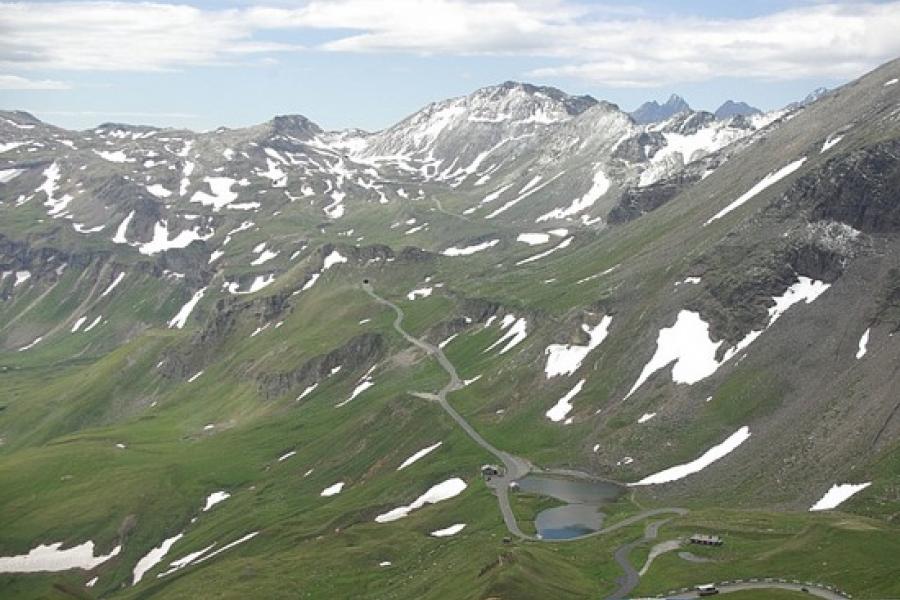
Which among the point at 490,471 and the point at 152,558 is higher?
the point at 490,471

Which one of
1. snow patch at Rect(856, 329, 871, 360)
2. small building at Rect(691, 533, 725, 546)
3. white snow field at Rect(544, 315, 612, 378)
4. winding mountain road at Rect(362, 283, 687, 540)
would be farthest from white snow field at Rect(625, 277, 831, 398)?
small building at Rect(691, 533, 725, 546)

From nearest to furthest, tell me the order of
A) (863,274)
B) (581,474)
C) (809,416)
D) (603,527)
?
(603,527) < (809,416) < (581,474) < (863,274)

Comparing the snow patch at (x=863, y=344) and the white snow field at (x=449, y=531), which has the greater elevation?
the snow patch at (x=863, y=344)

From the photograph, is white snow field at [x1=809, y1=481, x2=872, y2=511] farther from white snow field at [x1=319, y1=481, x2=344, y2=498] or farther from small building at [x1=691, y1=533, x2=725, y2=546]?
white snow field at [x1=319, y1=481, x2=344, y2=498]

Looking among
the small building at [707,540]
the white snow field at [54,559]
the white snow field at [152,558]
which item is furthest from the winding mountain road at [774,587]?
the white snow field at [54,559]

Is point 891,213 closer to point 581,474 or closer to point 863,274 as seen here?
point 863,274

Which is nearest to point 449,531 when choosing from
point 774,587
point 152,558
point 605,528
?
point 605,528

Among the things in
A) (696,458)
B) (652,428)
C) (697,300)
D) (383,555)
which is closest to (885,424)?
(696,458)

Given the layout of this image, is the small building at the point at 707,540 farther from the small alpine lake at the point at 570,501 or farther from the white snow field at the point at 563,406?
the white snow field at the point at 563,406

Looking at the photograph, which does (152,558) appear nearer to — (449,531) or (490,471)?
(490,471)
